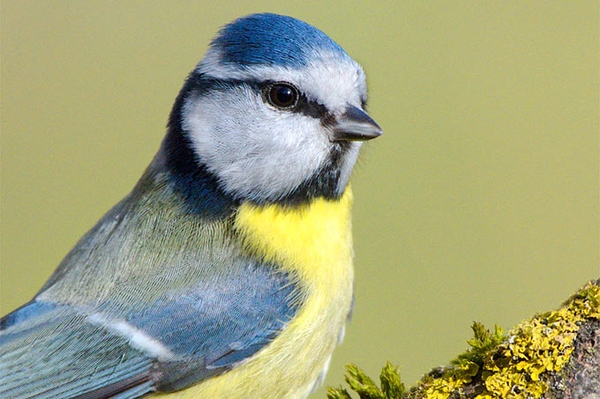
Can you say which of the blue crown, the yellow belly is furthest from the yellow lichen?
the blue crown

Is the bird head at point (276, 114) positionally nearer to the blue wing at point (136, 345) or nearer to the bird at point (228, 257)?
the bird at point (228, 257)

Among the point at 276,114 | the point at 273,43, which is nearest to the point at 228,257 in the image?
the point at 276,114

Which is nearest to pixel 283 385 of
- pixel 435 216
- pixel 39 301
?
pixel 39 301

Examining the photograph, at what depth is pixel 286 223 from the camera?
1636 mm

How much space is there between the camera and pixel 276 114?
5.15 ft

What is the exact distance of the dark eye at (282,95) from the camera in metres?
1.56

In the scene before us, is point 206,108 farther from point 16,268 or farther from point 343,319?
Answer: point 16,268

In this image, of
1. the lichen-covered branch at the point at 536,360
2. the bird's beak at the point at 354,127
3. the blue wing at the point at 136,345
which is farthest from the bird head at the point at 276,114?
the lichen-covered branch at the point at 536,360

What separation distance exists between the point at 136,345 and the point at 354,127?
670 mm

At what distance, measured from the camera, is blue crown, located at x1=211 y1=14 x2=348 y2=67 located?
1.56 m

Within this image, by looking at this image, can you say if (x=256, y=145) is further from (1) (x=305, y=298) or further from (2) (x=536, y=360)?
(2) (x=536, y=360)

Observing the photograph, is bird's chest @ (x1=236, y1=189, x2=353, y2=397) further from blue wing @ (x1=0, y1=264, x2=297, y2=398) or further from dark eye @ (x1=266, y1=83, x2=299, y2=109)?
dark eye @ (x1=266, y1=83, x2=299, y2=109)

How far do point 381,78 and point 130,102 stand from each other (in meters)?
1.51

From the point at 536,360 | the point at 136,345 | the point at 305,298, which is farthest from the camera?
the point at 305,298
